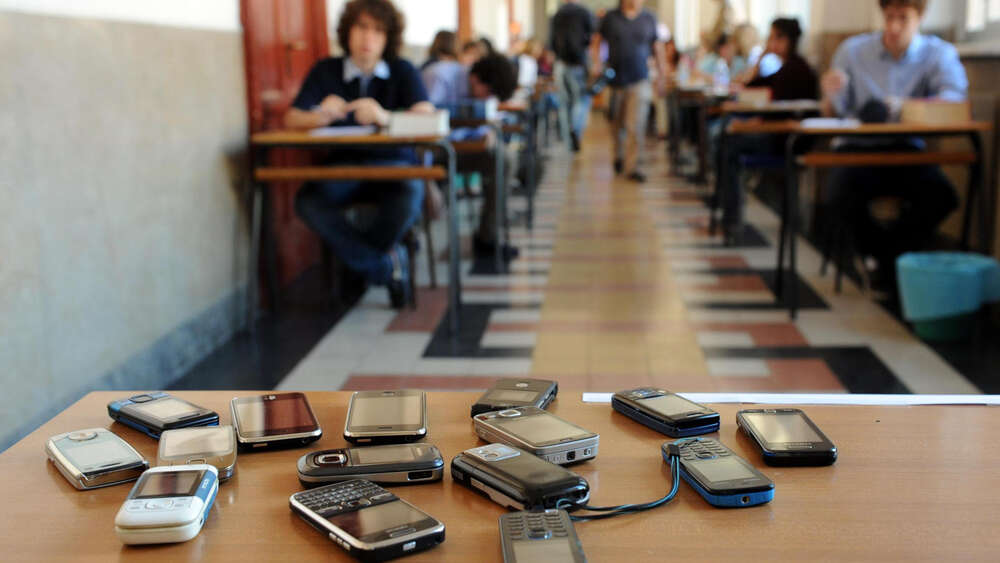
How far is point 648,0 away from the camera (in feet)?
77.3

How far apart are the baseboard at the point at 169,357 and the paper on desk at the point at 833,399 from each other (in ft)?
5.56

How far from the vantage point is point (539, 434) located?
98 cm

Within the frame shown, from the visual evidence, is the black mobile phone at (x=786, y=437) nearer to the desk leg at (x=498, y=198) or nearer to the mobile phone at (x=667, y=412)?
the mobile phone at (x=667, y=412)

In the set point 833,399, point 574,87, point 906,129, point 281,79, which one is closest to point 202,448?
point 833,399

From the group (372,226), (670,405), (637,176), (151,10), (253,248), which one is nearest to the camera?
(670,405)

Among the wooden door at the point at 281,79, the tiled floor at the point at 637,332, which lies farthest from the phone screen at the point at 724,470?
the wooden door at the point at 281,79

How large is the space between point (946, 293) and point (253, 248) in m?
2.46

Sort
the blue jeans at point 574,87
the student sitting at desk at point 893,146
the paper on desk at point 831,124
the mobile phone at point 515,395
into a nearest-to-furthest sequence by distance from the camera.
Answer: the mobile phone at point 515,395, the paper on desk at point 831,124, the student sitting at desk at point 893,146, the blue jeans at point 574,87

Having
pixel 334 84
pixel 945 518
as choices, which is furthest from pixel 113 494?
pixel 334 84

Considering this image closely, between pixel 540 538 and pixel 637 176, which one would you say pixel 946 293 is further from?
pixel 637 176

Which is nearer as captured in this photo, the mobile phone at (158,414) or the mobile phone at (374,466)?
the mobile phone at (374,466)

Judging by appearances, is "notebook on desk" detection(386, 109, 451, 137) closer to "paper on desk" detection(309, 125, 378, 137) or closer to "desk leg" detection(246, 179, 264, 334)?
"paper on desk" detection(309, 125, 378, 137)

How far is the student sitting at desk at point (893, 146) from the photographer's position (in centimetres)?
408

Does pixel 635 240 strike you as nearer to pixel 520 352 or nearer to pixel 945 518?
pixel 520 352
